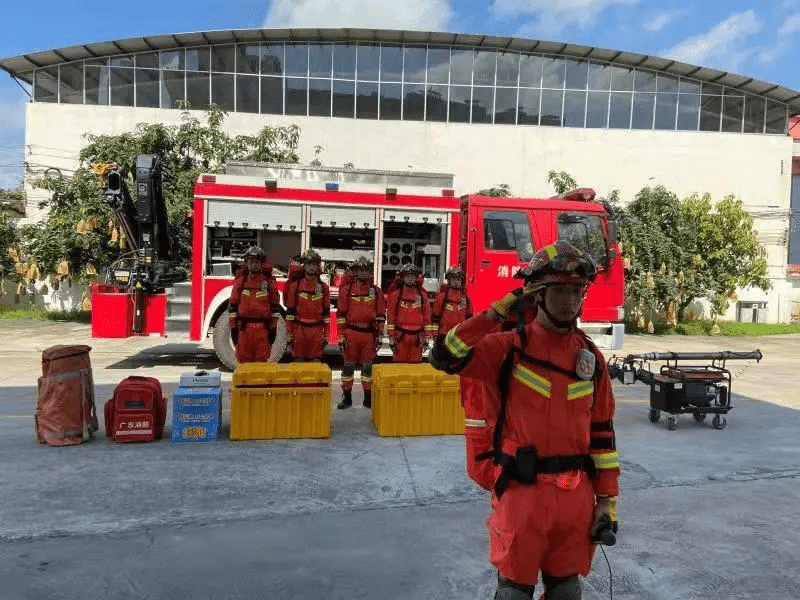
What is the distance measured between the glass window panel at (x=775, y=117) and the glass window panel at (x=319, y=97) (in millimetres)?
17101

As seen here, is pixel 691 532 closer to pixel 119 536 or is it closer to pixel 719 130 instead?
pixel 119 536

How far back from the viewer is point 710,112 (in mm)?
23562

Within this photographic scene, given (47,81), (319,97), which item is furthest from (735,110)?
(47,81)

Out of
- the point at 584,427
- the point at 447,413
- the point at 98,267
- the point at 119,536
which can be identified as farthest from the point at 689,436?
the point at 98,267

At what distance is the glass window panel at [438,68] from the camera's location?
2259 cm

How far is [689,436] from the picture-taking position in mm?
6250

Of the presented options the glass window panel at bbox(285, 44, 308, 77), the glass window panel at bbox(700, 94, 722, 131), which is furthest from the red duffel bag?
the glass window panel at bbox(700, 94, 722, 131)

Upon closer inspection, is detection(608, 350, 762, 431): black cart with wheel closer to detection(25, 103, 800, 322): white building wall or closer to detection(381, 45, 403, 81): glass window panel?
detection(25, 103, 800, 322): white building wall

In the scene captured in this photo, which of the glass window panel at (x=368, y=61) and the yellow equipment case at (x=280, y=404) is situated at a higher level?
the glass window panel at (x=368, y=61)

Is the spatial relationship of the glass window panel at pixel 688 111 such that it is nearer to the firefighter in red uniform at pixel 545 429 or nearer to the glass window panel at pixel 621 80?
the glass window panel at pixel 621 80

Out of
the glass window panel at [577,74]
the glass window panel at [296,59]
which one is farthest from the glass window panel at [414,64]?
the glass window panel at [577,74]

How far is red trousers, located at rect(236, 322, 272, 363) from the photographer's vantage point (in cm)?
738

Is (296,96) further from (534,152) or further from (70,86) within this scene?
(534,152)

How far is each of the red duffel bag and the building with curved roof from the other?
1734 centimetres
